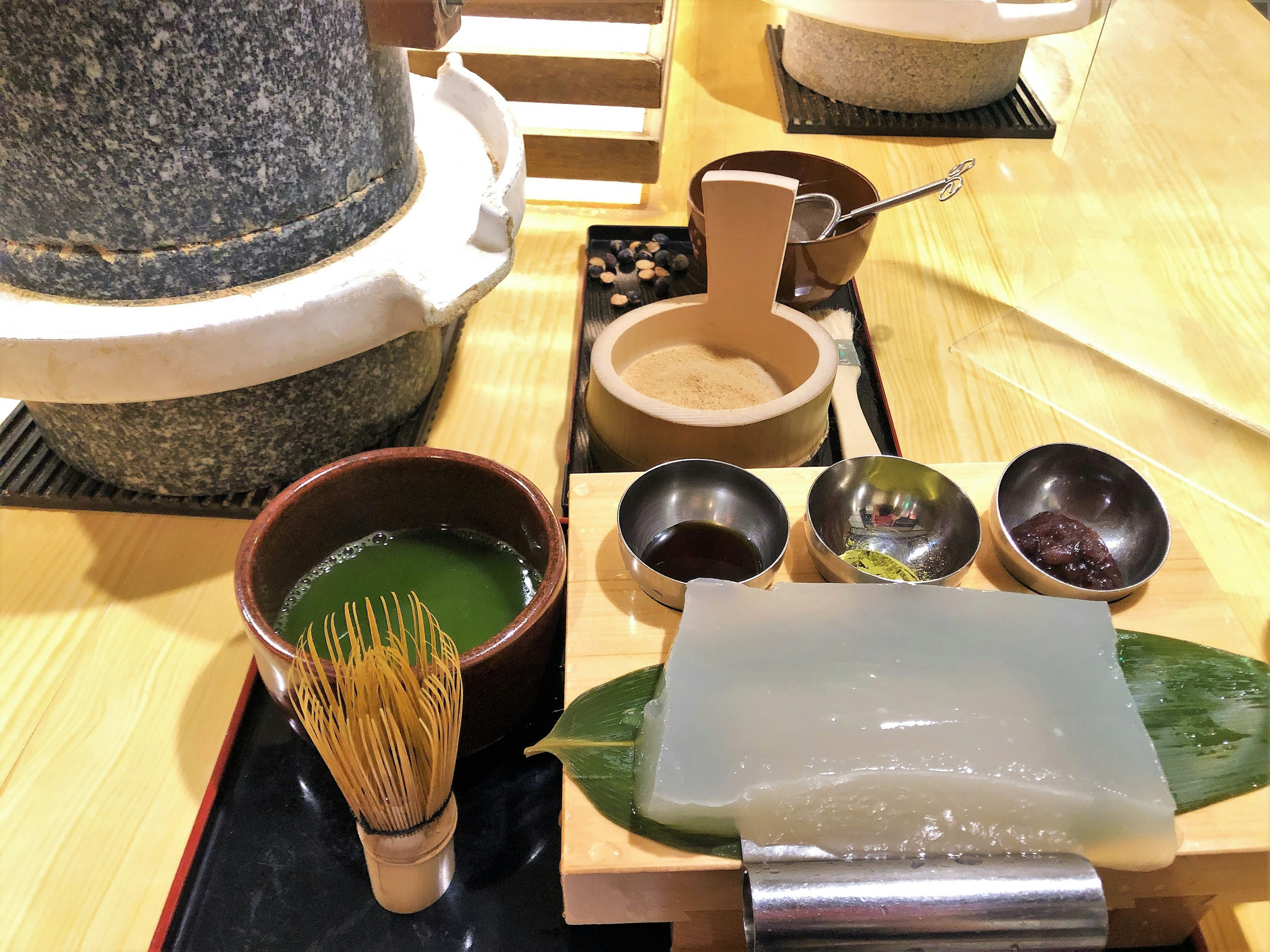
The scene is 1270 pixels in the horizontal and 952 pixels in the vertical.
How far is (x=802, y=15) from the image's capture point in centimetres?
182

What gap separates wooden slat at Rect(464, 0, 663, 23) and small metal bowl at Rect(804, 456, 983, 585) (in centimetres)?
86

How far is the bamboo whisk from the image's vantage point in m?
0.63

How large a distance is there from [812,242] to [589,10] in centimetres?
56

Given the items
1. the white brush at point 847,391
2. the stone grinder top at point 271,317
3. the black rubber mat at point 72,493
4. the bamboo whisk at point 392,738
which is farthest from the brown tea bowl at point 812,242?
the bamboo whisk at point 392,738

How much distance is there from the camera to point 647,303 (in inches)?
53.1

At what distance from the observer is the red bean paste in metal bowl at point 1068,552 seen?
79 cm

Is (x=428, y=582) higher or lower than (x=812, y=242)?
lower

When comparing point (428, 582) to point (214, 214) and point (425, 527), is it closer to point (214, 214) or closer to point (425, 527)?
point (425, 527)

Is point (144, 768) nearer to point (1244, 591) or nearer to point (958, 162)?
point (1244, 591)

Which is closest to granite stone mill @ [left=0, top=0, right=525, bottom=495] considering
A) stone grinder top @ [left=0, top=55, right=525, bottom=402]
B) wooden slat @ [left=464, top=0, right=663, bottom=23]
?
stone grinder top @ [left=0, top=55, right=525, bottom=402]

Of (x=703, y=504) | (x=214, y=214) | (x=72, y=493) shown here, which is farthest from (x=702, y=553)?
(x=72, y=493)

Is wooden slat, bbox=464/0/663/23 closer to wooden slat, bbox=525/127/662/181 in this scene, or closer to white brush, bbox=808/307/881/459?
wooden slat, bbox=525/127/662/181

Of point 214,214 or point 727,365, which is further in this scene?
point 727,365

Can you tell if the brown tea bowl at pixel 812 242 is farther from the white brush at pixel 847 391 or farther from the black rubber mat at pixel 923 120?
the black rubber mat at pixel 923 120
